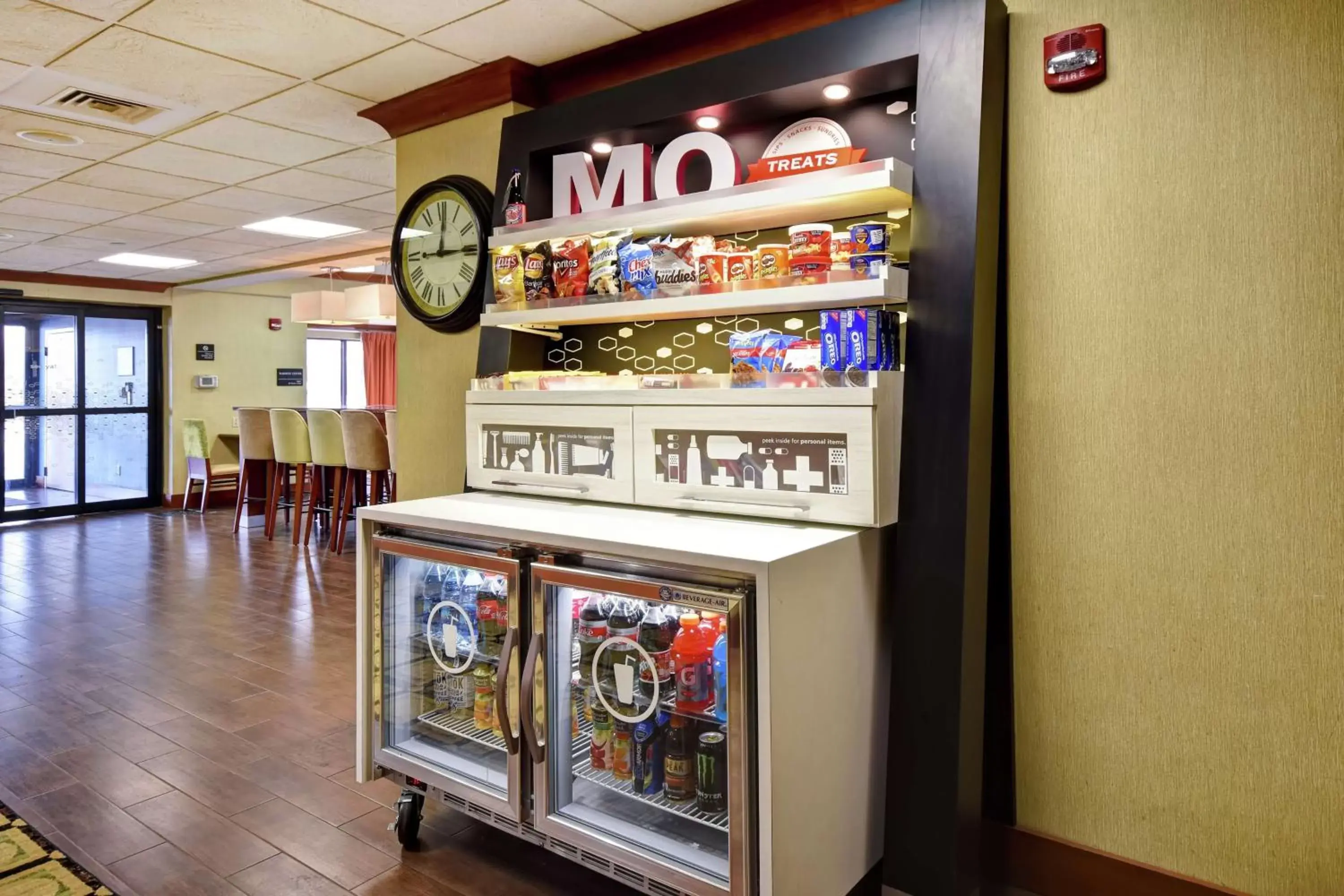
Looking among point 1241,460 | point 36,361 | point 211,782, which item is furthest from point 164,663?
point 36,361

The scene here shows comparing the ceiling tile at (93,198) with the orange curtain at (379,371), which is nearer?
the ceiling tile at (93,198)

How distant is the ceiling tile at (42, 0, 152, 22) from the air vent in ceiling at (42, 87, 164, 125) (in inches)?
33.7

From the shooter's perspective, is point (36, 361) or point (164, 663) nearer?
point (164, 663)

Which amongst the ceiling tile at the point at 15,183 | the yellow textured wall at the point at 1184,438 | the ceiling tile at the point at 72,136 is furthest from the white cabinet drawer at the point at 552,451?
the ceiling tile at the point at 15,183

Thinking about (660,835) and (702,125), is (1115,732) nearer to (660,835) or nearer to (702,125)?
(660,835)

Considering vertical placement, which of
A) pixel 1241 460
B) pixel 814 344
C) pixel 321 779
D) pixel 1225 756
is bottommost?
pixel 321 779

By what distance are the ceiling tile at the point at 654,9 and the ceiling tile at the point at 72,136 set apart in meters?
2.66

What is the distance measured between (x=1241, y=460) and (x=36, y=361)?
10251mm

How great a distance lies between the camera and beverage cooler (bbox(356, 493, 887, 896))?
1.77m

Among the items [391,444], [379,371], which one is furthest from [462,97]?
[379,371]

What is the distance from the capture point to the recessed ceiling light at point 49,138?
158 inches

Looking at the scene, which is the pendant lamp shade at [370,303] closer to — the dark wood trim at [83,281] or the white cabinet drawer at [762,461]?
the dark wood trim at [83,281]

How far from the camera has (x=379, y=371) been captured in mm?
12516

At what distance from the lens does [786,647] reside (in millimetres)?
1771
